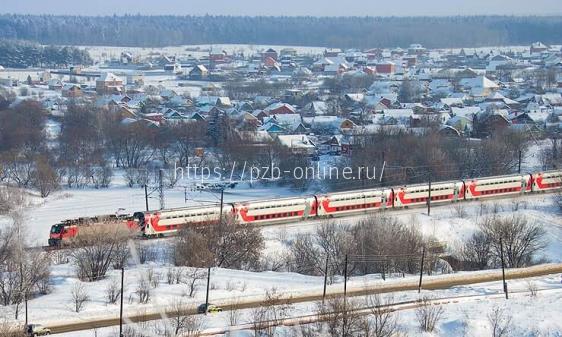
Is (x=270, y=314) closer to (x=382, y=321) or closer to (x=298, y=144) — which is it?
(x=382, y=321)

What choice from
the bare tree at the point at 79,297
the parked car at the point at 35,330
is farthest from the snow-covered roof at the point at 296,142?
the parked car at the point at 35,330

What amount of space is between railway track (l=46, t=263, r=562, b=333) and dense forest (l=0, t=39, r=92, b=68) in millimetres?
77841

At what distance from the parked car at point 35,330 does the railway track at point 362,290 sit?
0.83ft

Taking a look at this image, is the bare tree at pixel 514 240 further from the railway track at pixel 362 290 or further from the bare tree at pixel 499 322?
the bare tree at pixel 499 322

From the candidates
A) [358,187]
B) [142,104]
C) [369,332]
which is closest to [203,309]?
[369,332]

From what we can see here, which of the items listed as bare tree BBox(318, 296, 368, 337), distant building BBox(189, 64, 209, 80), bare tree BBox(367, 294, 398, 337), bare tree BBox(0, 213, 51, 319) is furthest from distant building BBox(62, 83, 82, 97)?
bare tree BBox(318, 296, 368, 337)

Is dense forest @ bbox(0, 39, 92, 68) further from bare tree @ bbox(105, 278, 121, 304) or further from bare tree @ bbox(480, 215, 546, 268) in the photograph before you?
bare tree @ bbox(105, 278, 121, 304)

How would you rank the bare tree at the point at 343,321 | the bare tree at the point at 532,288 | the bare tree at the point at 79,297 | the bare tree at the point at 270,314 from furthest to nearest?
1. the bare tree at the point at 532,288
2. the bare tree at the point at 79,297
3. the bare tree at the point at 270,314
4. the bare tree at the point at 343,321

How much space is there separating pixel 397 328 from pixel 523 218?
11150 millimetres

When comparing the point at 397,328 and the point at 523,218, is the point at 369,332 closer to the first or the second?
the point at 397,328

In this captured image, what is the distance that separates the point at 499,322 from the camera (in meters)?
13.4

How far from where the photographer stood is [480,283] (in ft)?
55.8

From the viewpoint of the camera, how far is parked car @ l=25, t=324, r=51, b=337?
42.6 feet

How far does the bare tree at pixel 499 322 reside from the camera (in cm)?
1302
